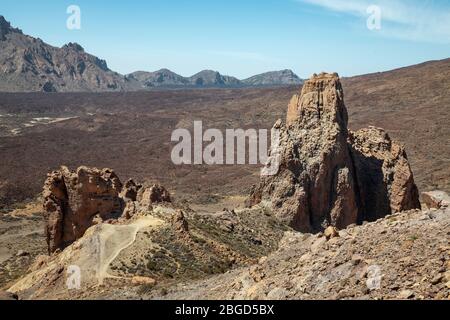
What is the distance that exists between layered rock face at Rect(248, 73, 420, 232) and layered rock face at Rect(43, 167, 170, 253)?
8.08 m

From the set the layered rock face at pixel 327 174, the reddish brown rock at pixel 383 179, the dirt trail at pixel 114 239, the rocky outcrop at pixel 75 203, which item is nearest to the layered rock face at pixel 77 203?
the rocky outcrop at pixel 75 203

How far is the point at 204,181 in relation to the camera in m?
84.6

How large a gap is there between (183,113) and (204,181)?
8966cm

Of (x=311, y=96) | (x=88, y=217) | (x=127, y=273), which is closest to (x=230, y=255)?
(x=127, y=273)

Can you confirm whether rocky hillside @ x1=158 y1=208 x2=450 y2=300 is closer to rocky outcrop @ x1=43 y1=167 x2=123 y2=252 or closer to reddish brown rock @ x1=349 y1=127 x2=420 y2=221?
rocky outcrop @ x1=43 y1=167 x2=123 y2=252

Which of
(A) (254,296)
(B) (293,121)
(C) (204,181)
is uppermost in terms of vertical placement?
(B) (293,121)

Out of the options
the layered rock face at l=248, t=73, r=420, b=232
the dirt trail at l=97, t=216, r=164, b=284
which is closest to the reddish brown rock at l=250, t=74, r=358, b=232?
the layered rock face at l=248, t=73, r=420, b=232

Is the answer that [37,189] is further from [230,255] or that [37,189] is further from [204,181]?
[230,255]

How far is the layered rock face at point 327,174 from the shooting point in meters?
29.9

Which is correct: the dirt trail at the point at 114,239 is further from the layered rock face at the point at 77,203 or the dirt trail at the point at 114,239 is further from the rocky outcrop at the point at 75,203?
the rocky outcrop at the point at 75,203

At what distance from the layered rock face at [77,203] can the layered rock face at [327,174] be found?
8078 millimetres

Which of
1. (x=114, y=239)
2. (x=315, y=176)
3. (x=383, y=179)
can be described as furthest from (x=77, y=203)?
(x=383, y=179)

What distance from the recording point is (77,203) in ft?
99.1

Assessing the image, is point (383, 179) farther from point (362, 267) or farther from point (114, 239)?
point (362, 267)
